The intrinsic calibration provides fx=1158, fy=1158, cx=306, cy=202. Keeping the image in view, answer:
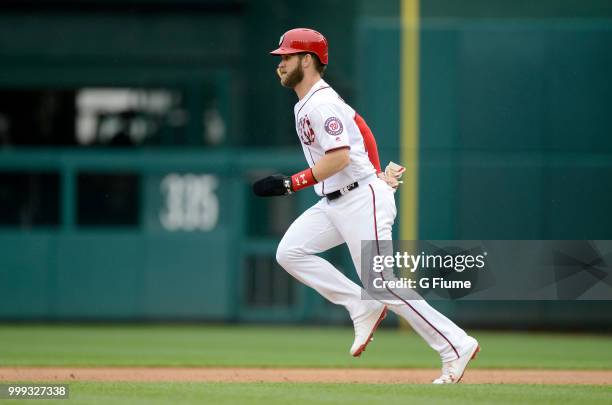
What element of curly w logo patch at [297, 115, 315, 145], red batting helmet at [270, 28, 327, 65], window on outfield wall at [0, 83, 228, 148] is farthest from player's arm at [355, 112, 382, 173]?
window on outfield wall at [0, 83, 228, 148]

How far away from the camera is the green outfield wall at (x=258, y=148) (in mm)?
12742

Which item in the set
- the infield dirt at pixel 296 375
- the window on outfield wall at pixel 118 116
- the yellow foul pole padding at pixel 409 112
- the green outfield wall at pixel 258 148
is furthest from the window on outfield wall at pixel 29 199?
the infield dirt at pixel 296 375

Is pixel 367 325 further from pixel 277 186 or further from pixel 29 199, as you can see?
pixel 29 199

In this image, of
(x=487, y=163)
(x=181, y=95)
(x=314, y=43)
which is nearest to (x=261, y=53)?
(x=181, y=95)

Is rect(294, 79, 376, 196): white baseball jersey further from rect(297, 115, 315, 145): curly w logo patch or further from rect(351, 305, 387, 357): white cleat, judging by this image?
rect(351, 305, 387, 357): white cleat

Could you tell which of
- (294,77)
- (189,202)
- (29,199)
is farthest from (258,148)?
(294,77)

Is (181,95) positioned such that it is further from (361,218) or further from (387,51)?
(361,218)

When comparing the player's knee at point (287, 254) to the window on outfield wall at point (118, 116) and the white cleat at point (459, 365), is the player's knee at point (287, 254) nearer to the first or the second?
the white cleat at point (459, 365)

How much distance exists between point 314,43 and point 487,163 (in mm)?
6311

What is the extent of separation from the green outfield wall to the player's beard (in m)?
6.04

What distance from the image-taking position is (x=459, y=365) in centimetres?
654

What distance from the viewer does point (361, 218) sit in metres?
6.63

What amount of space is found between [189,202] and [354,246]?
23.8 feet

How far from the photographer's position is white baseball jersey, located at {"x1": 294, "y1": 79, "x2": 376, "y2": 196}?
649 cm
